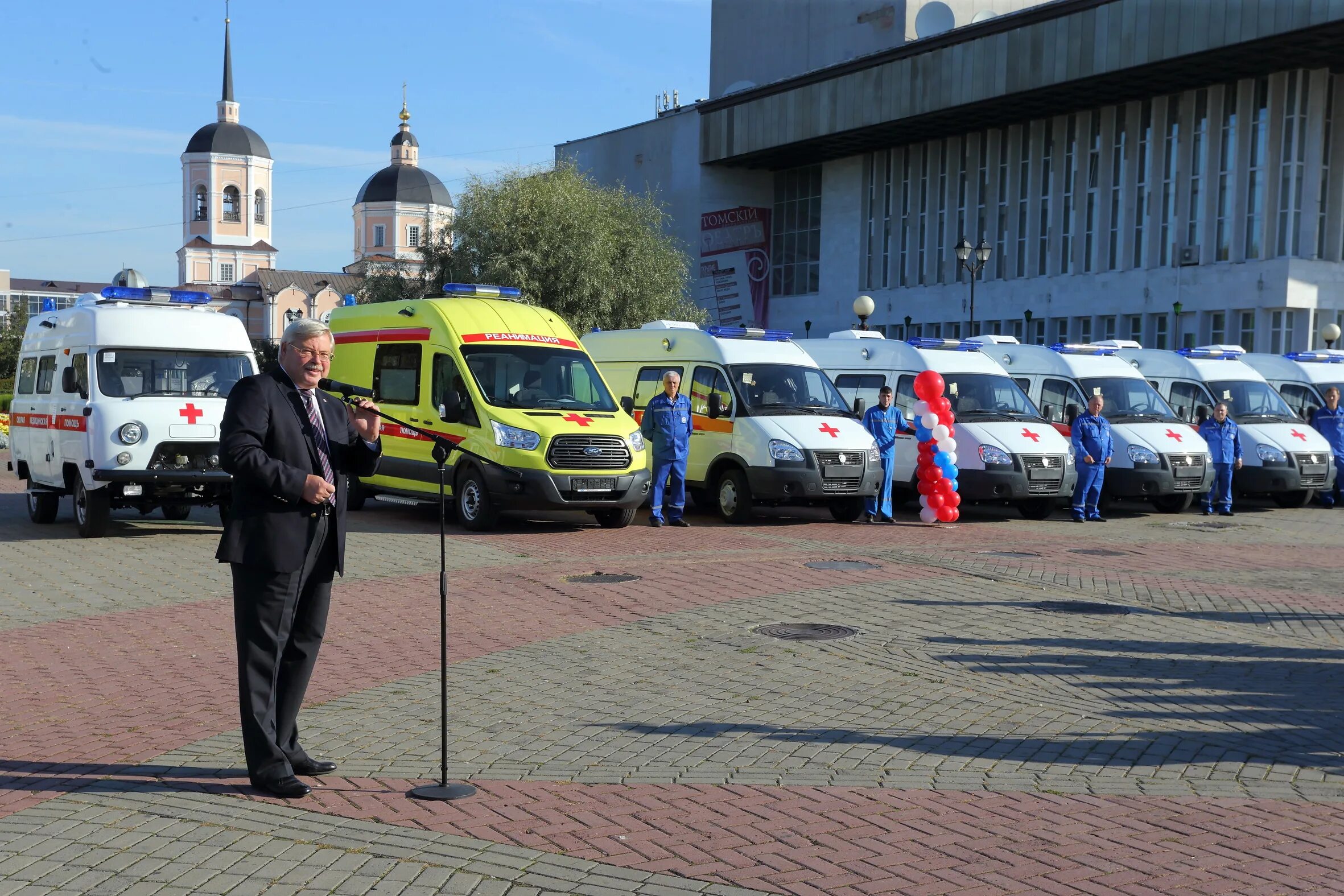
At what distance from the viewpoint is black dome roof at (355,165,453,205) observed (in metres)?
131

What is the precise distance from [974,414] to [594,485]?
19.6 ft

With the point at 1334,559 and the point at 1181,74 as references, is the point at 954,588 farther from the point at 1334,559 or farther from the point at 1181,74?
the point at 1181,74

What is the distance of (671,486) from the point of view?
1739cm

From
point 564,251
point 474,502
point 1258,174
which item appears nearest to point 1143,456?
point 474,502

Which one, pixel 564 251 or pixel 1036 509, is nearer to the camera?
pixel 1036 509

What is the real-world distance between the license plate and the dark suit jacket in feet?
31.9

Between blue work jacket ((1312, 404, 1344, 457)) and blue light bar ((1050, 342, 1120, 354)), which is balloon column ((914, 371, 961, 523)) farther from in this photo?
blue work jacket ((1312, 404, 1344, 457))

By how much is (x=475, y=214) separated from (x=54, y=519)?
84.9 ft

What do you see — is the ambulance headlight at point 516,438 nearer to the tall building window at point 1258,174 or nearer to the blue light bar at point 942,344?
the blue light bar at point 942,344

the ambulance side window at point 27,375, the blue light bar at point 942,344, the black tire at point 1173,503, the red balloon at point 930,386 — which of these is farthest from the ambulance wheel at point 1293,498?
the ambulance side window at point 27,375

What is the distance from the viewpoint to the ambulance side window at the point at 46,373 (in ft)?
52.2

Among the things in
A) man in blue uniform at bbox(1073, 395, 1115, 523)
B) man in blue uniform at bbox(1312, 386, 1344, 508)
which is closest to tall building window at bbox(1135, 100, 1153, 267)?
man in blue uniform at bbox(1312, 386, 1344, 508)

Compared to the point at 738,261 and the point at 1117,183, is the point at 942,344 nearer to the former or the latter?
the point at 1117,183

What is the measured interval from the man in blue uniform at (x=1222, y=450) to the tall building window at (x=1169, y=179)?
84.4ft
